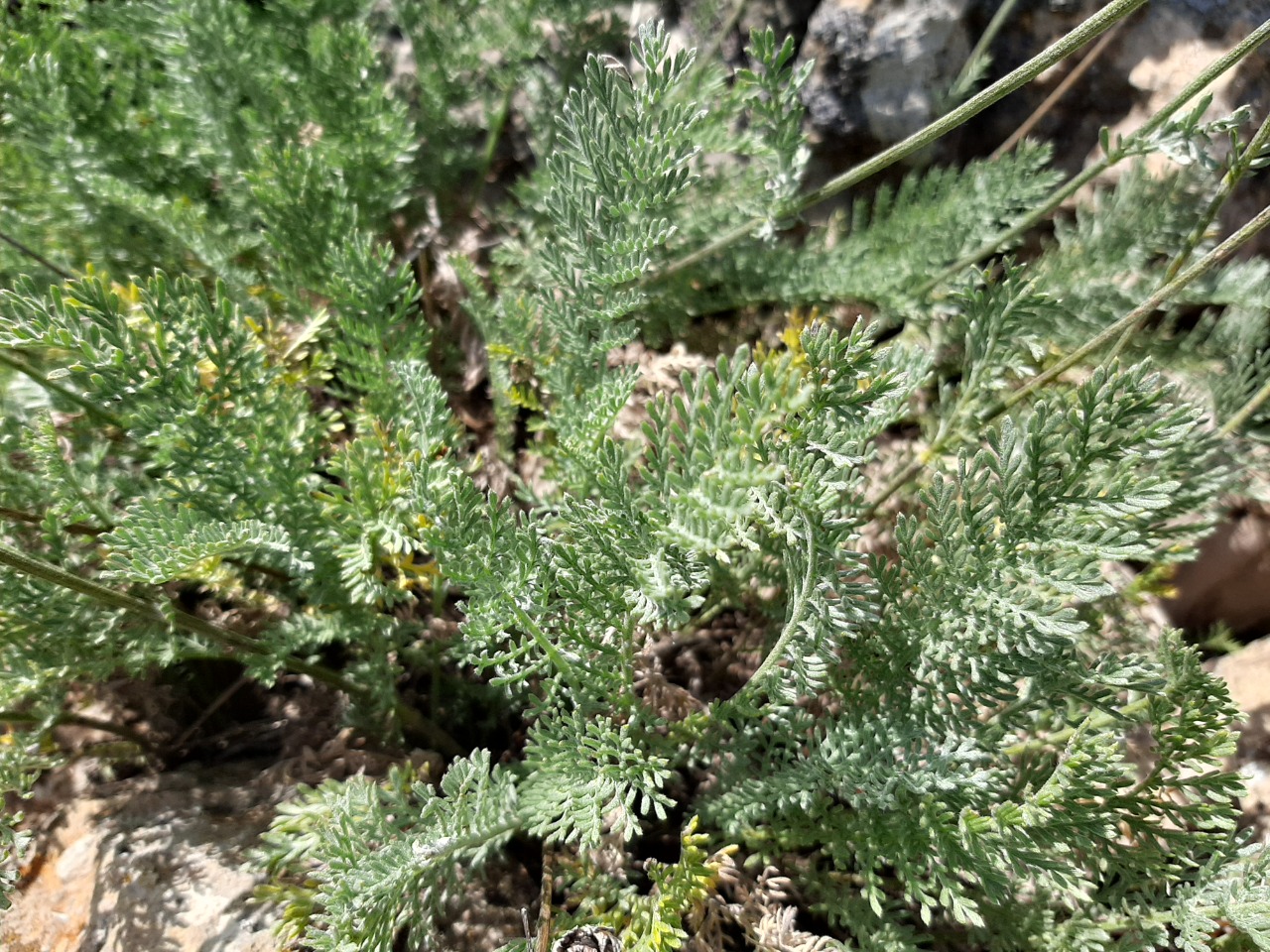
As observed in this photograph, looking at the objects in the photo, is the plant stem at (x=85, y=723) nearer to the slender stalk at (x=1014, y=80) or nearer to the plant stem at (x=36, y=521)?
the plant stem at (x=36, y=521)

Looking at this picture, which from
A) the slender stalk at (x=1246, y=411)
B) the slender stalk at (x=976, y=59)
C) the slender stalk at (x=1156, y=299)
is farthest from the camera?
the slender stalk at (x=976, y=59)

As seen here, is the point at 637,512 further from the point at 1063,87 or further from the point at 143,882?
the point at 1063,87

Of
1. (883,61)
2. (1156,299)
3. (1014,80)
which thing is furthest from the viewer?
(883,61)

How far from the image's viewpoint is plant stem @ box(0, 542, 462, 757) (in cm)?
122

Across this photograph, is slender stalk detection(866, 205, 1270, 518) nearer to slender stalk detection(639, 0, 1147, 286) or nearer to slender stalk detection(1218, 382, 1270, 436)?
slender stalk detection(1218, 382, 1270, 436)

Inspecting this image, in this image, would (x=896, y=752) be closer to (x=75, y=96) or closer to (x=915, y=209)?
(x=915, y=209)

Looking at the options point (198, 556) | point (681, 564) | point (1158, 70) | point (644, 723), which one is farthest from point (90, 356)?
point (1158, 70)

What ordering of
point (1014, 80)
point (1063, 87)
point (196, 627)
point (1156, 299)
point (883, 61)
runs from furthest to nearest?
point (883, 61)
point (1063, 87)
point (196, 627)
point (1156, 299)
point (1014, 80)

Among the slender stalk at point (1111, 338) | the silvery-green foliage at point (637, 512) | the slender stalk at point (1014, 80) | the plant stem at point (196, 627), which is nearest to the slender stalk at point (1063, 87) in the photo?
the silvery-green foliage at point (637, 512)

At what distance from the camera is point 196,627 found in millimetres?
1510

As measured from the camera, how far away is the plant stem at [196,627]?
4.00ft

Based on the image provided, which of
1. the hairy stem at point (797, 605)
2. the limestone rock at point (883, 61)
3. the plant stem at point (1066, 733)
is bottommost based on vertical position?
the plant stem at point (1066, 733)

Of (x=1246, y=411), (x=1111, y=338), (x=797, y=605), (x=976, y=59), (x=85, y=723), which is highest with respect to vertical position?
(x=976, y=59)

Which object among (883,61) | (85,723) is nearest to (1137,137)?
(883,61)
